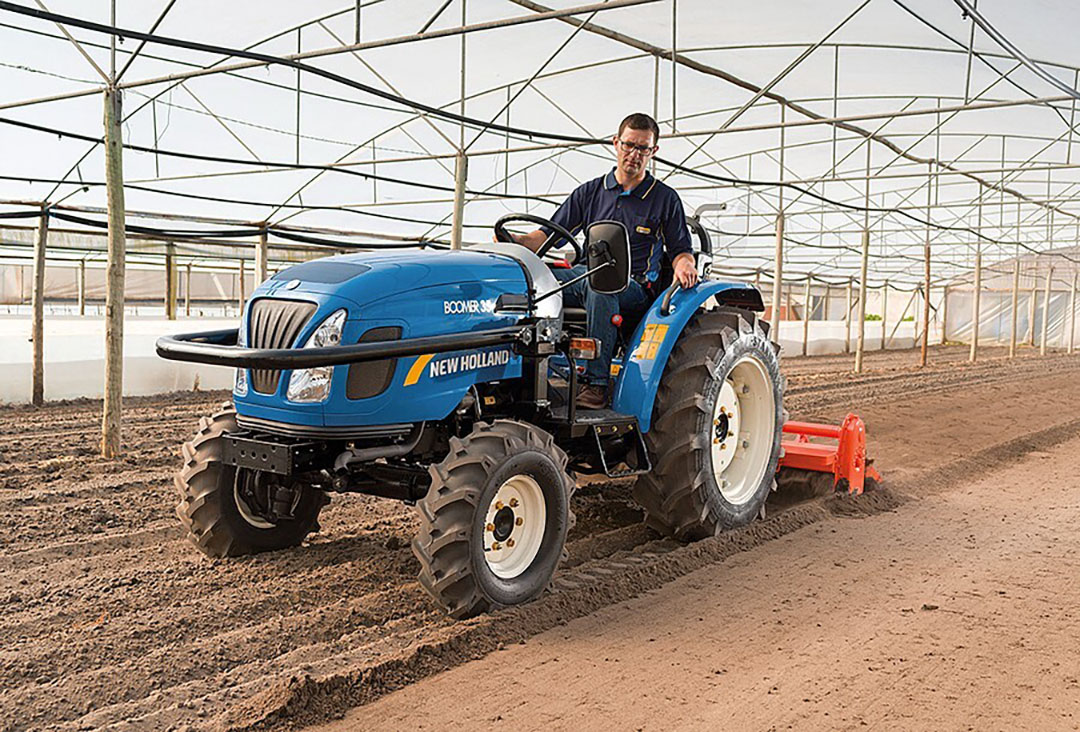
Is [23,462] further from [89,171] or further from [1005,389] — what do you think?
[1005,389]

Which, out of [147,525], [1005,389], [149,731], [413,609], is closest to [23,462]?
[147,525]

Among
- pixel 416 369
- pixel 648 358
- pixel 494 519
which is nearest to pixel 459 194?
pixel 648 358

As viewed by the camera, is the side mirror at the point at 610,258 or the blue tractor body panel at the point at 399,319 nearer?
the blue tractor body panel at the point at 399,319

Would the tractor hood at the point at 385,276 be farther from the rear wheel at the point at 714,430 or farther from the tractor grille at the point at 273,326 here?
the rear wheel at the point at 714,430

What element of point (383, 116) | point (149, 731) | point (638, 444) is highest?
point (383, 116)

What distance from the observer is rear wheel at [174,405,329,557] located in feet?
13.0

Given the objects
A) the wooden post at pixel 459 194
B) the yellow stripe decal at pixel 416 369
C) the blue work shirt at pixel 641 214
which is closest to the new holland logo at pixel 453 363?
the yellow stripe decal at pixel 416 369

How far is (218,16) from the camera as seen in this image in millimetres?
9203

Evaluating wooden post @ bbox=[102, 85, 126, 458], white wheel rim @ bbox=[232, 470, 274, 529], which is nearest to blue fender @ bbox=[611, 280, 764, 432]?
white wheel rim @ bbox=[232, 470, 274, 529]

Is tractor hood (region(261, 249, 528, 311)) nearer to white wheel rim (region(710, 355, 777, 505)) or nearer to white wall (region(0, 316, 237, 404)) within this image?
white wheel rim (region(710, 355, 777, 505))

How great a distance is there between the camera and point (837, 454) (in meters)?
5.65

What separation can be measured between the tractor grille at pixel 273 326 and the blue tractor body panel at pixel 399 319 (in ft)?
0.09

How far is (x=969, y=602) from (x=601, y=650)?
1.59 metres

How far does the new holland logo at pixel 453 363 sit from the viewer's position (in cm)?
355
